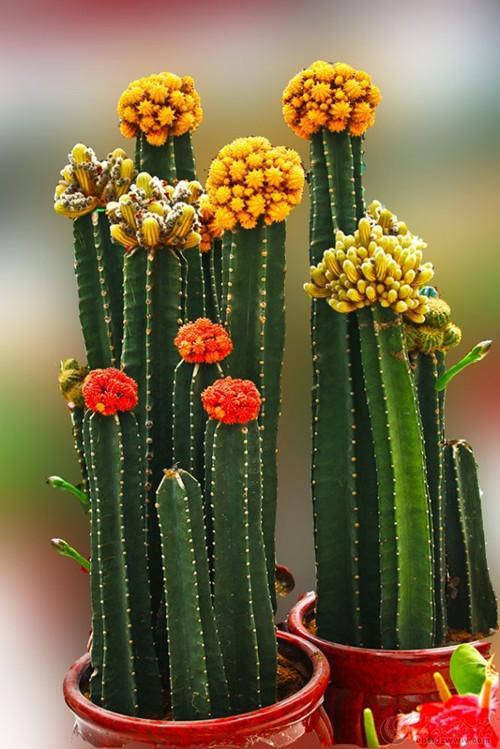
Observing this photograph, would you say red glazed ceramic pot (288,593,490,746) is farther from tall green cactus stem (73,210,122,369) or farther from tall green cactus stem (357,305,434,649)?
tall green cactus stem (73,210,122,369)

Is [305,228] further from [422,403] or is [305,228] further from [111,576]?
[111,576]

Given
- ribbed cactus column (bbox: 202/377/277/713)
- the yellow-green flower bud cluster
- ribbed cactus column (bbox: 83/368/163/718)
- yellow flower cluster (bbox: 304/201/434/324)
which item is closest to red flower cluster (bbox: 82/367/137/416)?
ribbed cactus column (bbox: 83/368/163/718)

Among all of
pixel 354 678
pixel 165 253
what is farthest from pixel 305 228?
pixel 354 678

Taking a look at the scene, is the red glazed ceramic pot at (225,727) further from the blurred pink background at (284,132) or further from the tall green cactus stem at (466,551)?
the blurred pink background at (284,132)

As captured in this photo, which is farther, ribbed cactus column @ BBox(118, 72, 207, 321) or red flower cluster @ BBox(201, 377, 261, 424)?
ribbed cactus column @ BBox(118, 72, 207, 321)

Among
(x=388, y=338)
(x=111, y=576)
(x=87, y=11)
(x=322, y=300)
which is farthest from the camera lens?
(x=87, y=11)

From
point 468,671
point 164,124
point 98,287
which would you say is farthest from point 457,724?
point 164,124
